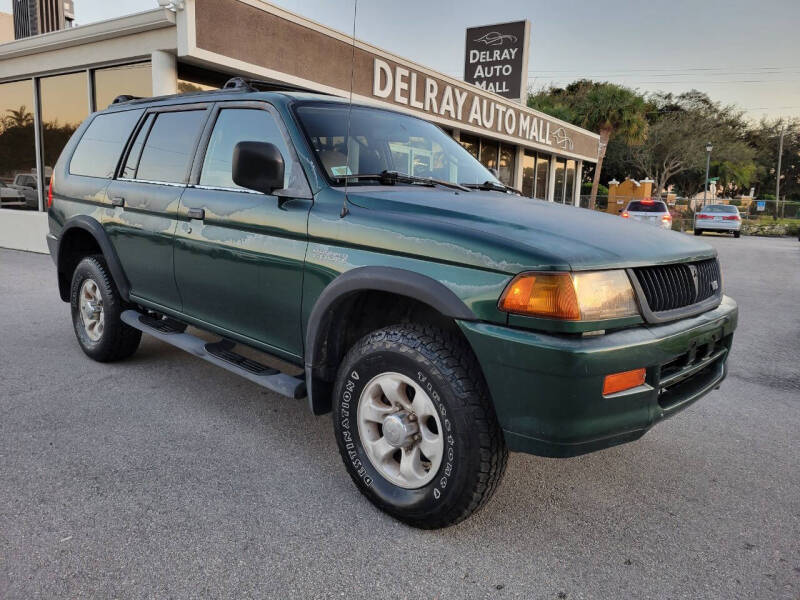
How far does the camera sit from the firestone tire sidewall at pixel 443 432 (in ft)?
7.86

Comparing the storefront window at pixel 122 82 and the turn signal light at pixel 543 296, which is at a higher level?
the storefront window at pixel 122 82

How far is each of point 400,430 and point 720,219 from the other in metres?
27.8

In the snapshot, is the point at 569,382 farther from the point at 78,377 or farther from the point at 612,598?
the point at 78,377

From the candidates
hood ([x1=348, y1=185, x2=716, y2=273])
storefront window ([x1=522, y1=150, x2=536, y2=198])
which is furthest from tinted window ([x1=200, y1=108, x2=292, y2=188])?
storefront window ([x1=522, y1=150, x2=536, y2=198])

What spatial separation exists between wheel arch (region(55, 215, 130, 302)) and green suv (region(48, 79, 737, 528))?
0.33 metres

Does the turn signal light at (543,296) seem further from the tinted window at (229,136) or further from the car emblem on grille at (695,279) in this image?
the tinted window at (229,136)

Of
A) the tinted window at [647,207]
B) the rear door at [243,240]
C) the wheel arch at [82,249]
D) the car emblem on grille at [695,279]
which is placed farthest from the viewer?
the tinted window at [647,207]

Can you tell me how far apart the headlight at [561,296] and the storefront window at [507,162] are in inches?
746

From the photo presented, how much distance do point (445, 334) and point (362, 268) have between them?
1.57 feet

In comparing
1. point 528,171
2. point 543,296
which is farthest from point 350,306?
point 528,171

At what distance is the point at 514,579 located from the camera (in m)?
2.32

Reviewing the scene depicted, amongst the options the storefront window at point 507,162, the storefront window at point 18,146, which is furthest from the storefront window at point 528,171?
the storefront window at point 18,146

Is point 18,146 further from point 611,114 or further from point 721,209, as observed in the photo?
point 611,114

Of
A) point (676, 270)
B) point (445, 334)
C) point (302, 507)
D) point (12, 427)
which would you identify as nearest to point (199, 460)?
point (302, 507)
